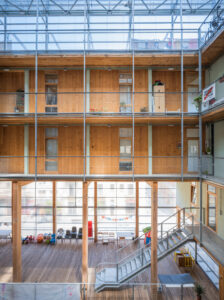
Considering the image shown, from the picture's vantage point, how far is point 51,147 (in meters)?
9.58

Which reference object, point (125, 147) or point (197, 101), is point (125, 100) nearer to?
point (125, 147)

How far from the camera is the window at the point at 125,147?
948cm

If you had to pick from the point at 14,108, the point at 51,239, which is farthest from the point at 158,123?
the point at 51,239

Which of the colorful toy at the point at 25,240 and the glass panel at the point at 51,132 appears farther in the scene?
Result: the colorful toy at the point at 25,240

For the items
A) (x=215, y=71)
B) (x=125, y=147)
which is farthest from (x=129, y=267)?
(x=215, y=71)

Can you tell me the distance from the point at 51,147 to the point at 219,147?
21.7 feet

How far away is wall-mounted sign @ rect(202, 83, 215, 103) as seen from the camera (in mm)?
7250

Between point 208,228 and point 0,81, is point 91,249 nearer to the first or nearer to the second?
point 208,228

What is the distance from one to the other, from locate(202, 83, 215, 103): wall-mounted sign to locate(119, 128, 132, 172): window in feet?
10.1

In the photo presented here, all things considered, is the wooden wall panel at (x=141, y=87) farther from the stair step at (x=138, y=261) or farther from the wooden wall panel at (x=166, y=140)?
the stair step at (x=138, y=261)

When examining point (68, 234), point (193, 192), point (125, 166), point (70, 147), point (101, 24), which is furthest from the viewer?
point (68, 234)

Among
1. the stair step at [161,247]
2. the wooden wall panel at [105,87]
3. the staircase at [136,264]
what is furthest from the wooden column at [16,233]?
the stair step at [161,247]

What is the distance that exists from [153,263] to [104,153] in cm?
440

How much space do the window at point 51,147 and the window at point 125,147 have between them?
2699 mm
